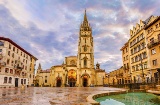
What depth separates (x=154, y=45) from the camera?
33.1 m

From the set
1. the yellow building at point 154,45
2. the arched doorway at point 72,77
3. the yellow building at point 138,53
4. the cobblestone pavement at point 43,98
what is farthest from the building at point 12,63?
the yellow building at point 154,45

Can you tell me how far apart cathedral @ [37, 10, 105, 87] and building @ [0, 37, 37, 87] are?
50.3 feet

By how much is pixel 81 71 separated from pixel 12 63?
31388mm

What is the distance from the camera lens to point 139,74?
3984 centimetres

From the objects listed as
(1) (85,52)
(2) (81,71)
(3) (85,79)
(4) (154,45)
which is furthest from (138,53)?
(1) (85,52)

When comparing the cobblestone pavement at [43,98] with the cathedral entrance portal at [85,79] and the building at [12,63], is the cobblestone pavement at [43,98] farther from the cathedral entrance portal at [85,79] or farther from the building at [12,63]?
the cathedral entrance portal at [85,79]

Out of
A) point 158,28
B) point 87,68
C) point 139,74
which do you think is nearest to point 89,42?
point 87,68

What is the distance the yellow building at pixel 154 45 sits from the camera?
3235 centimetres

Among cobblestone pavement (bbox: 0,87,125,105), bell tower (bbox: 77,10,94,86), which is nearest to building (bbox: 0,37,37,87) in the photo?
bell tower (bbox: 77,10,94,86)

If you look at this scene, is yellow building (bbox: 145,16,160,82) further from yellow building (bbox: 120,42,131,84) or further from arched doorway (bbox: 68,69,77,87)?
arched doorway (bbox: 68,69,77,87)

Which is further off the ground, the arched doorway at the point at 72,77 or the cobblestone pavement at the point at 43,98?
the cobblestone pavement at the point at 43,98

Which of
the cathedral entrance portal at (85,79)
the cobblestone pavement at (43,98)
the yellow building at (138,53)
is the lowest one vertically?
the cathedral entrance portal at (85,79)

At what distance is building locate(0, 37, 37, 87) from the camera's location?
3659 cm

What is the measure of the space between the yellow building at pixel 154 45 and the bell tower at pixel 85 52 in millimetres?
33102
